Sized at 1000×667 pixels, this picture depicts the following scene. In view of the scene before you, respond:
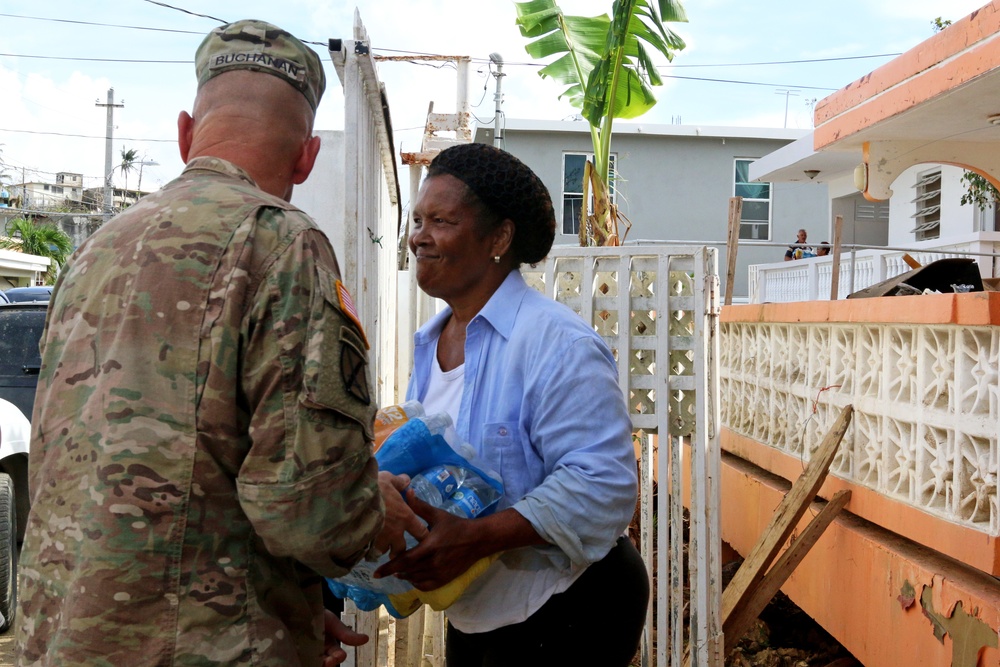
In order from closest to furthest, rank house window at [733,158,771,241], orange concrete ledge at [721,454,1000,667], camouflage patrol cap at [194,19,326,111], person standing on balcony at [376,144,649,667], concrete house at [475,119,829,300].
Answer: camouflage patrol cap at [194,19,326,111]
person standing on balcony at [376,144,649,667]
orange concrete ledge at [721,454,1000,667]
concrete house at [475,119,829,300]
house window at [733,158,771,241]

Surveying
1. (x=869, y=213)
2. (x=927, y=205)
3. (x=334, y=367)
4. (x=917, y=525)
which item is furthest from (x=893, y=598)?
(x=869, y=213)

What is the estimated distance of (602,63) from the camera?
6.40 meters

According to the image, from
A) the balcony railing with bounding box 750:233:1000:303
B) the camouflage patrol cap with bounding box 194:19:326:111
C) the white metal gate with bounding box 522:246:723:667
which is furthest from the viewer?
the balcony railing with bounding box 750:233:1000:303

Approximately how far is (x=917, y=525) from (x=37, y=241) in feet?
101

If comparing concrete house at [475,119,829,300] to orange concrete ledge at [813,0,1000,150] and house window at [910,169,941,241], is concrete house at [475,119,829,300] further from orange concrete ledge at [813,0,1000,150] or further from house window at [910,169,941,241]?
orange concrete ledge at [813,0,1000,150]

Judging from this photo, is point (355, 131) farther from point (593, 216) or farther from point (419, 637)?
point (593, 216)

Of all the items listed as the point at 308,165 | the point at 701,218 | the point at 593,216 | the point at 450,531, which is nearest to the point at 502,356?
the point at 450,531

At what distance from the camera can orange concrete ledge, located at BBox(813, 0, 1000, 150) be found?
434 cm

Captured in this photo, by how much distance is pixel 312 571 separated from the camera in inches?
60.1

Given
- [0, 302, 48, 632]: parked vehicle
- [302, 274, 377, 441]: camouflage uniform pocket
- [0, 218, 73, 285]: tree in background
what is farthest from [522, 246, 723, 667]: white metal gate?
[0, 218, 73, 285]: tree in background

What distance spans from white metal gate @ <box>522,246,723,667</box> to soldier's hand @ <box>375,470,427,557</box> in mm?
2023

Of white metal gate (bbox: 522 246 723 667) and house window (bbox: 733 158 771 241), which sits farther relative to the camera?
house window (bbox: 733 158 771 241)

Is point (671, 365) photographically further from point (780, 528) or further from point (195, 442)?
point (195, 442)

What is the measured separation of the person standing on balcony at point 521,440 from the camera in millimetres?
1846
